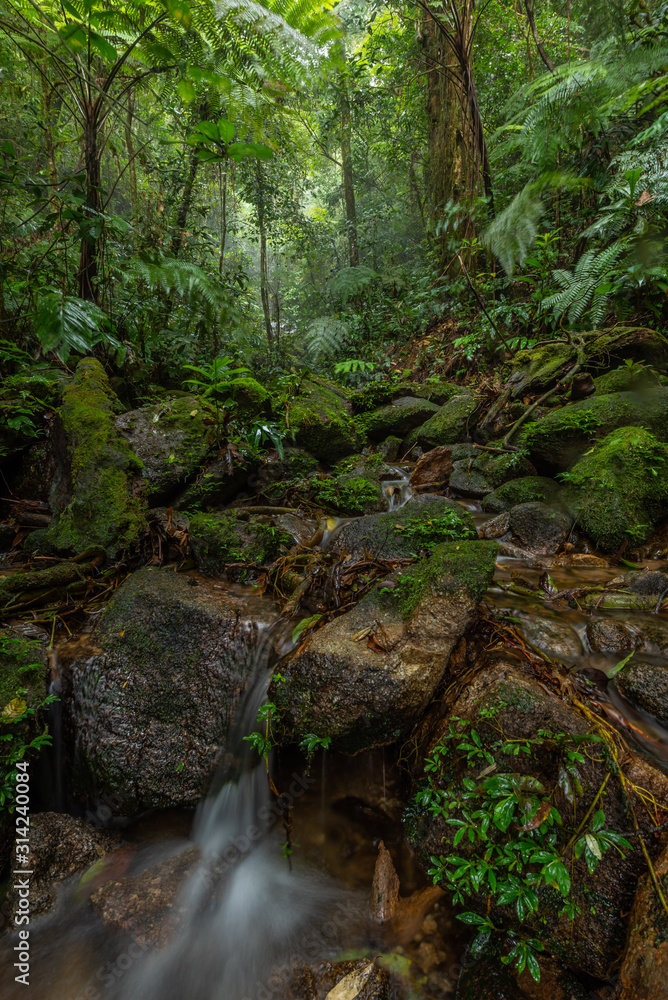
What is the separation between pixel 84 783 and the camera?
93.0 inches

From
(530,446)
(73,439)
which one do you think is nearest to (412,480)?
(530,446)

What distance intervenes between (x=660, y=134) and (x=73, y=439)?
6.89 metres

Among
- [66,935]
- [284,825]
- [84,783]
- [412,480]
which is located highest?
[412,480]

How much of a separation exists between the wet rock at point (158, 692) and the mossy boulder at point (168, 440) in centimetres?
137

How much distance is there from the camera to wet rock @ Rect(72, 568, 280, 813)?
2.33m

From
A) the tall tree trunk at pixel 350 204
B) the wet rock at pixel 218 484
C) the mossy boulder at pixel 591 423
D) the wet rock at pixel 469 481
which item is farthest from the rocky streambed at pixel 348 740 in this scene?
the tall tree trunk at pixel 350 204

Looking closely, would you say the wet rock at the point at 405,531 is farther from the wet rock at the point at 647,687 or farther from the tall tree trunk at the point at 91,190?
the tall tree trunk at the point at 91,190

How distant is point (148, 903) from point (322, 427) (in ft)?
14.9

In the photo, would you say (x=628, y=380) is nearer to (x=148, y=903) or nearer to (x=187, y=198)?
(x=148, y=903)

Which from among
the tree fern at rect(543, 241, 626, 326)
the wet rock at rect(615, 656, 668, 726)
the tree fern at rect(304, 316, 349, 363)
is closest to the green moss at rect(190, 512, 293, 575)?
the wet rock at rect(615, 656, 668, 726)

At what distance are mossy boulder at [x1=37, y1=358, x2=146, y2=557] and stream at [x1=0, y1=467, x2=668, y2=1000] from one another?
1159 mm

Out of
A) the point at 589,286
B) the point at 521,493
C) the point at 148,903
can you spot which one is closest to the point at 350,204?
the point at 589,286

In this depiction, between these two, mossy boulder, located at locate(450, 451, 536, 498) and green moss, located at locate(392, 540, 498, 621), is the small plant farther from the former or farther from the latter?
mossy boulder, located at locate(450, 451, 536, 498)

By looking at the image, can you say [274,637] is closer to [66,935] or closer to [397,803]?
[397,803]
